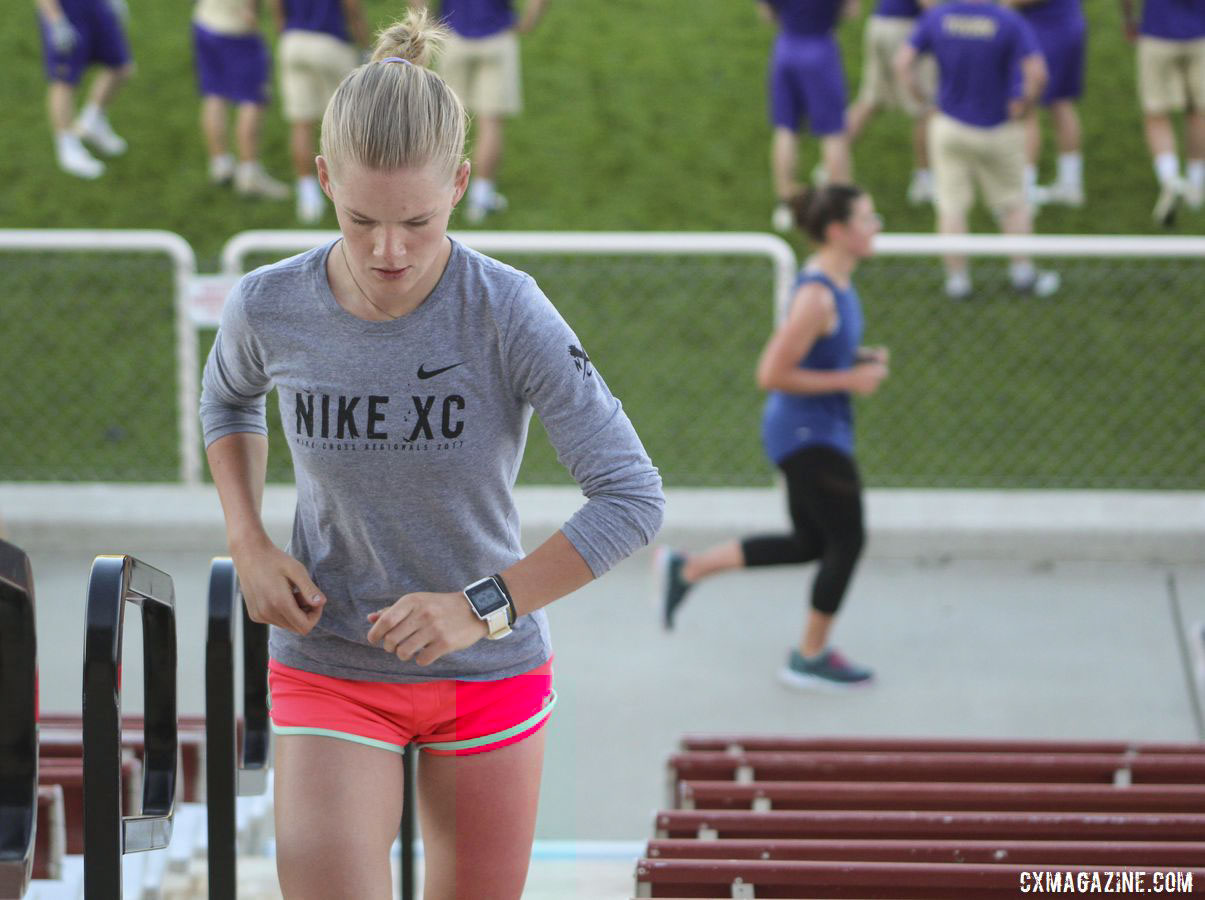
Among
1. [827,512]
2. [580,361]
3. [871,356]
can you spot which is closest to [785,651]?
[827,512]

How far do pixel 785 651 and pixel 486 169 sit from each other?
14.4 ft

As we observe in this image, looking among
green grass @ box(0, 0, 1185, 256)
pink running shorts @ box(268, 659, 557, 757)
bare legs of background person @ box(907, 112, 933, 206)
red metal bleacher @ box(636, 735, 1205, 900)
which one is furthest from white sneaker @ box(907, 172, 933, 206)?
pink running shorts @ box(268, 659, 557, 757)

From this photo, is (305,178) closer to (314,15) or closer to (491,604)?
(314,15)

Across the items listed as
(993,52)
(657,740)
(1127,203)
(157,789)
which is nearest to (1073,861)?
(157,789)

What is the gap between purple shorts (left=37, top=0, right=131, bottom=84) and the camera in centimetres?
923

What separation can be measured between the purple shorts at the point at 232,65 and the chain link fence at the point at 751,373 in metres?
1.53

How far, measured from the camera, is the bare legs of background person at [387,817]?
2.12m

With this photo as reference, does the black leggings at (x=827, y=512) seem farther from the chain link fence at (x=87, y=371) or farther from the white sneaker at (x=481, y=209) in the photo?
the white sneaker at (x=481, y=209)

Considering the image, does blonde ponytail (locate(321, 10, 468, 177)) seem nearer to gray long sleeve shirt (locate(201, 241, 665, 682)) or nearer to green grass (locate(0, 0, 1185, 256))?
gray long sleeve shirt (locate(201, 241, 665, 682))

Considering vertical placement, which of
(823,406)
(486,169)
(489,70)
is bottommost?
(823,406)

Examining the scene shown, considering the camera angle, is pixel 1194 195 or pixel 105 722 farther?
pixel 1194 195

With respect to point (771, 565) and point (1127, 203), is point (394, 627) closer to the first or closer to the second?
point (771, 565)

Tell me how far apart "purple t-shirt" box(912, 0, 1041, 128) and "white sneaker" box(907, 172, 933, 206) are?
4.29ft

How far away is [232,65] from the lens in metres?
9.12
